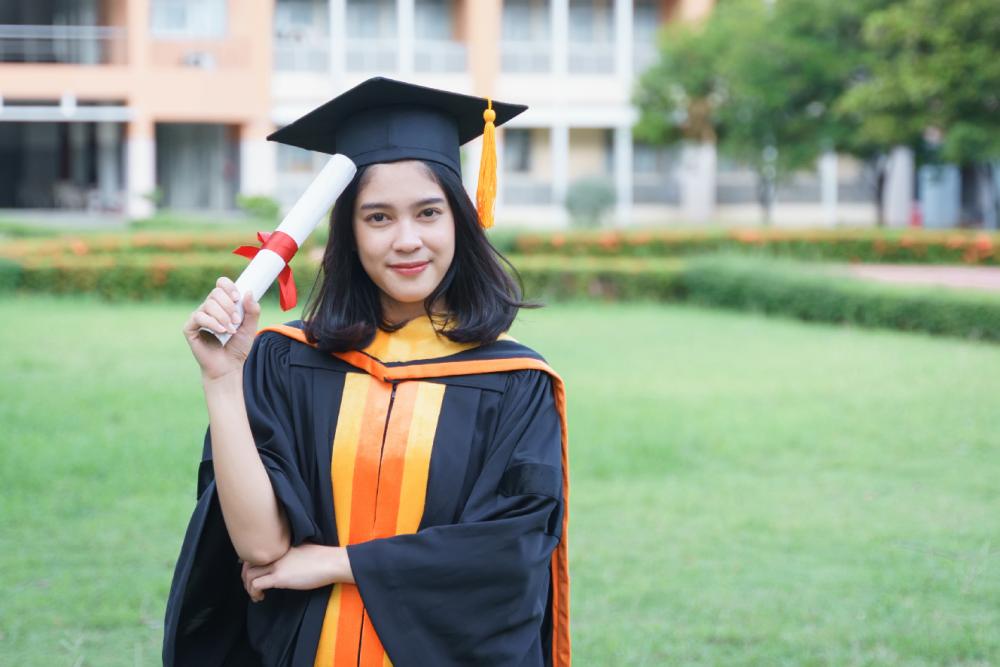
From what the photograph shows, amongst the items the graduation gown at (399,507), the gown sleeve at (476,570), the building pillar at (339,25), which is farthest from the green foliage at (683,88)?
the gown sleeve at (476,570)

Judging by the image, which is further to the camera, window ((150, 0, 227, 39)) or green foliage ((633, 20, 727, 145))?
window ((150, 0, 227, 39))

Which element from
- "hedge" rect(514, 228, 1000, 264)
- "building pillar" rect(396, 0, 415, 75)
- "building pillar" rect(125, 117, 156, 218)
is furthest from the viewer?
"building pillar" rect(396, 0, 415, 75)

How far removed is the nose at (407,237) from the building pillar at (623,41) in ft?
95.2

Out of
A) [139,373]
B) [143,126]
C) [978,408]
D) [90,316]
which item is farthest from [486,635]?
[143,126]

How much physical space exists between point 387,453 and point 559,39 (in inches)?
1156

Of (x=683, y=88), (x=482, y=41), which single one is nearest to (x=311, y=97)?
(x=482, y=41)

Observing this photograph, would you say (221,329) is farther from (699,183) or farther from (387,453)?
(699,183)

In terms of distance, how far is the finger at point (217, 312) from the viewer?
1733mm

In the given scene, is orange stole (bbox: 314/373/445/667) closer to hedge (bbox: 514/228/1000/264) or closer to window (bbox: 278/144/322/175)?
hedge (bbox: 514/228/1000/264)

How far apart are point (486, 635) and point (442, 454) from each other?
11.7 inches

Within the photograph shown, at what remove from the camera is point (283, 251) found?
1798 mm

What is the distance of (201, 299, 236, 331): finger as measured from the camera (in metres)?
1.73

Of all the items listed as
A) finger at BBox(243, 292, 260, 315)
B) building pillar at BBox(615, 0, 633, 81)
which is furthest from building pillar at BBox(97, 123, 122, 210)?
finger at BBox(243, 292, 260, 315)

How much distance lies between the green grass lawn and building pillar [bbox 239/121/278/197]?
61.1ft
